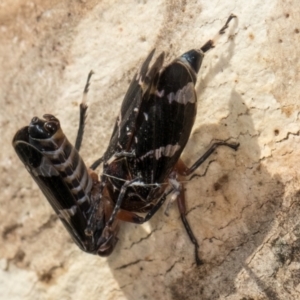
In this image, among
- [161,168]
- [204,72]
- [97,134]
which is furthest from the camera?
[97,134]

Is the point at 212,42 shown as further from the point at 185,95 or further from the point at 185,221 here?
the point at 185,221

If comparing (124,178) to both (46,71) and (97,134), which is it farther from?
(46,71)

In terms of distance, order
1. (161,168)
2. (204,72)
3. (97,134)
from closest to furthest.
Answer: (161,168) → (204,72) → (97,134)

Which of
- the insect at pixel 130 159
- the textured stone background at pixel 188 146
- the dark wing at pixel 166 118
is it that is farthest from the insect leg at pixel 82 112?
the dark wing at pixel 166 118

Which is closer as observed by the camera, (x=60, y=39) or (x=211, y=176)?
(x=211, y=176)

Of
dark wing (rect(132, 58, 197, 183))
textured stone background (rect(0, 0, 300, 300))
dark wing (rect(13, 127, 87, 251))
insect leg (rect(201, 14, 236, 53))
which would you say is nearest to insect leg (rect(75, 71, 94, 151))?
textured stone background (rect(0, 0, 300, 300))

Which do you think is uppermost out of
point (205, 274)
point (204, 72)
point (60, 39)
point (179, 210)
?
point (60, 39)

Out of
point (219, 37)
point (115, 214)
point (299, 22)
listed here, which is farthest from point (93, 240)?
point (299, 22)

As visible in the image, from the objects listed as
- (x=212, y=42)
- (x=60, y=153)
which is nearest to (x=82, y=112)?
(x=60, y=153)
